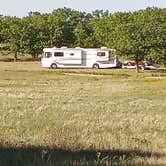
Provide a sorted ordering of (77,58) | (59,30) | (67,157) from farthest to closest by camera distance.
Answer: (59,30) < (77,58) < (67,157)

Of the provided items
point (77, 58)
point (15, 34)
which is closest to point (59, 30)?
point (15, 34)

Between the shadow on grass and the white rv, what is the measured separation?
248ft

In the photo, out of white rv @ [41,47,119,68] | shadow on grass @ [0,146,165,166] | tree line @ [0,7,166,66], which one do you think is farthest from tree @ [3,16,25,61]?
shadow on grass @ [0,146,165,166]

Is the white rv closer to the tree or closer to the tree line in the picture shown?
the tree line

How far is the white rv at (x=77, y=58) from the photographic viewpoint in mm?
85938

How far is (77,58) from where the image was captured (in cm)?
8619

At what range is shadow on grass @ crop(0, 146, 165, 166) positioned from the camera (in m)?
8.57

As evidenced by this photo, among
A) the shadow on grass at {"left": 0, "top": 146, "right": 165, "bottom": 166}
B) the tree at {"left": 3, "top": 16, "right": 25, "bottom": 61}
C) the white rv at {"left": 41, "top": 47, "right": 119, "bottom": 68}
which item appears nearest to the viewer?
the shadow on grass at {"left": 0, "top": 146, "right": 165, "bottom": 166}

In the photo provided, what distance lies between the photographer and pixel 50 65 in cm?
8619

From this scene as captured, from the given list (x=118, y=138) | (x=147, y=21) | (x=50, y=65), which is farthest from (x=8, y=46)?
(x=118, y=138)

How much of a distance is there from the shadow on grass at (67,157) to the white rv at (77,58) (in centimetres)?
7546

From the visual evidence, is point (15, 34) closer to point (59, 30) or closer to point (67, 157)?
point (59, 30)

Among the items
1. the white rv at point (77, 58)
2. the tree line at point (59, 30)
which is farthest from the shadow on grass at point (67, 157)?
the tree line at point (59, 30)

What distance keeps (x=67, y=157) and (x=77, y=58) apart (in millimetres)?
77014
